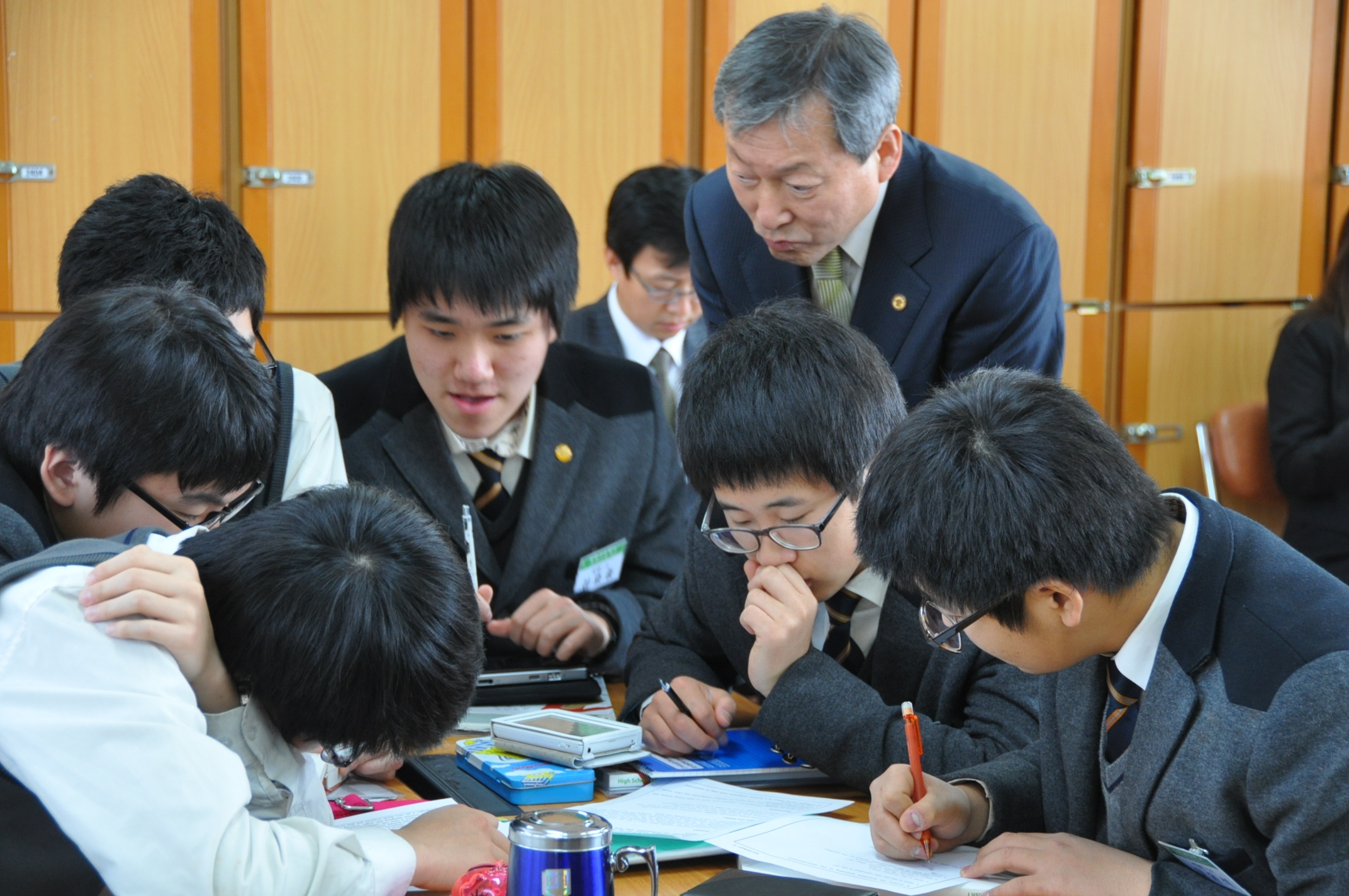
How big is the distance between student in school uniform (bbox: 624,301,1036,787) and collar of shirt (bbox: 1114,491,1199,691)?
1.12 feet

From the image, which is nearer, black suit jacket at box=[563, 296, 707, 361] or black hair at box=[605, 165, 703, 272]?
black hair at box=[605, 165, 703, 272]

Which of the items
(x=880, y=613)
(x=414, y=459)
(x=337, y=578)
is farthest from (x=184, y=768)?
(x=414, y=459)

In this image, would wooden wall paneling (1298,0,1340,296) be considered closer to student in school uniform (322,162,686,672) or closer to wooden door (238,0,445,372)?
wooden door (238,0,445,372)

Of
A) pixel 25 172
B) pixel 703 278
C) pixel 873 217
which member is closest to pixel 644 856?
pixel 873 217

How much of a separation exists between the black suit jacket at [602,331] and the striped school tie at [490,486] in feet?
4.44

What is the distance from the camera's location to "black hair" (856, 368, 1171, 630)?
1171mm

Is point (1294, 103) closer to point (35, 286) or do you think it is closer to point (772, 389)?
point (772, 389)

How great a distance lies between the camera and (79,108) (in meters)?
3.45

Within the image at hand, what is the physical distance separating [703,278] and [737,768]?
4.01 feet

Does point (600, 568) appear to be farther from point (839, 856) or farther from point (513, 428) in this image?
point (839, 856)

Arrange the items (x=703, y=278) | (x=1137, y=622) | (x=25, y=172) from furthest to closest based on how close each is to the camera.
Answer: (x=25, y=172) → (x=703, y=278) → (x=1137, y=622)

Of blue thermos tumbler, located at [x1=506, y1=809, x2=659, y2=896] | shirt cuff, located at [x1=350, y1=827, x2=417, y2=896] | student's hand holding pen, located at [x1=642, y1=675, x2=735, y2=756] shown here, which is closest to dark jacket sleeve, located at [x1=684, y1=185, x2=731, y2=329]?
student's hand holding pen, located at [x1=642, y1=675, x2=735, y2=756]

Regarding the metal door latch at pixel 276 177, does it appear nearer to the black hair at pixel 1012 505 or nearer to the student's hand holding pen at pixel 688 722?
the student's hand holding pen at pixel 688 722

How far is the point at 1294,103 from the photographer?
4.45 m
